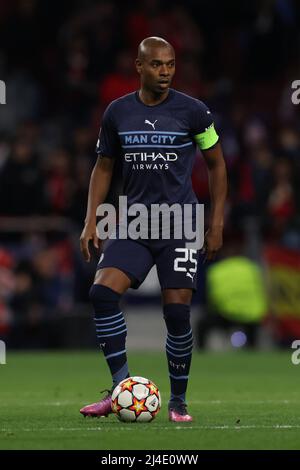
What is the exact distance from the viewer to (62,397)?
10.8 meters

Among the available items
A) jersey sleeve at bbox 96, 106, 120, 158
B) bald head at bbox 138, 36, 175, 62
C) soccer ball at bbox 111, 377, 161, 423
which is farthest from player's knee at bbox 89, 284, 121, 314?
bald head at bbox 138, 36, 175, 62

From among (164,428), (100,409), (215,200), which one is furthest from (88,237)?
(164,428)

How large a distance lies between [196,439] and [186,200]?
1.75m

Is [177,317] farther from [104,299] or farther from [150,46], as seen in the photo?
[150,46]

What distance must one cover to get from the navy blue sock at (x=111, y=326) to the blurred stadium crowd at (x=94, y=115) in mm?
7680

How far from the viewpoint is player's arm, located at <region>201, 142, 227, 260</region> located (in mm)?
8633

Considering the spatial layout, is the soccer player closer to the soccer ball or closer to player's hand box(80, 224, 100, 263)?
player's hand box(80, 224, 100, 263)

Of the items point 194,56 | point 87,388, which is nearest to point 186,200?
point 87,388

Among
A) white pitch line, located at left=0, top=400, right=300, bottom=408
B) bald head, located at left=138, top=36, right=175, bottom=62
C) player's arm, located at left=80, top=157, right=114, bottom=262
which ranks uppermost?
bald head, located at left=138, top=36, right=175, bottom=62

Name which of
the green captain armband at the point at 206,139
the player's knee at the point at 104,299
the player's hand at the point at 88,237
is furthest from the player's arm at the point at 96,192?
the green captain armband at the point at 206,139

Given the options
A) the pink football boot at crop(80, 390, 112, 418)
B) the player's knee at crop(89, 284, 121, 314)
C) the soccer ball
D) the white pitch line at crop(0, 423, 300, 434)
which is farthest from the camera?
the pink football boot at crop(80, 390, 112, 418)

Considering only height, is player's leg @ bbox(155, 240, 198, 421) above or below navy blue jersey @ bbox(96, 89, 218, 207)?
below

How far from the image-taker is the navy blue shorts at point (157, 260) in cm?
857
